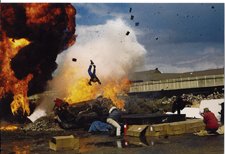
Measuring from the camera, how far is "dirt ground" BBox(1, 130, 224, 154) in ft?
21.1

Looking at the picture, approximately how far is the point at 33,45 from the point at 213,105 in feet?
10.4

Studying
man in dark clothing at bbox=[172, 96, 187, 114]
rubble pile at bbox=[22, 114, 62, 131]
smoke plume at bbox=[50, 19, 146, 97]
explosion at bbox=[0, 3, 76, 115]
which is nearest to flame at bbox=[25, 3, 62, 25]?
explosion at bbox=[0, 3, 76, 115]

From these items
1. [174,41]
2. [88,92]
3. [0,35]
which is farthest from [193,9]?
[0,35]

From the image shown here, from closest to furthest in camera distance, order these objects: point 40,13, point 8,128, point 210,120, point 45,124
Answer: point 8,128 < point 40,13 < point 45,124 < point 210,120

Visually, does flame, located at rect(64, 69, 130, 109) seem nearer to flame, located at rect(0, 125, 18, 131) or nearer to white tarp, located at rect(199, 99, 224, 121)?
flame, located at rect(0, 125, 18, 131)

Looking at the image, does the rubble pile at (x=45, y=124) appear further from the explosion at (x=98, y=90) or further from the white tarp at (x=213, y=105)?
the white tarp at (x=213, y=105)

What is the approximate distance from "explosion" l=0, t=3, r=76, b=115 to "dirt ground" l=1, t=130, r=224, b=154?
0.46 m

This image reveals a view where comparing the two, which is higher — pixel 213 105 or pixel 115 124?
pixel 213 105

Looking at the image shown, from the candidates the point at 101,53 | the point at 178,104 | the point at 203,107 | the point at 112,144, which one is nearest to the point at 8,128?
the point at 112,144

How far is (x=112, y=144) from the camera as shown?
662 centimetres

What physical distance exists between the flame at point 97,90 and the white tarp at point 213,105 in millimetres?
1350

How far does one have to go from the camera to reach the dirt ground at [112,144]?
6.42 meters

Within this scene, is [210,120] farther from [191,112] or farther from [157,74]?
[157,74]

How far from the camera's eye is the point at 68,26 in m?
6.61
